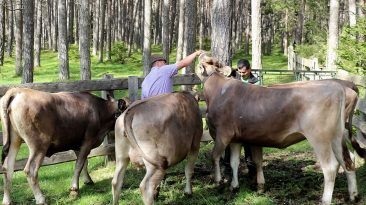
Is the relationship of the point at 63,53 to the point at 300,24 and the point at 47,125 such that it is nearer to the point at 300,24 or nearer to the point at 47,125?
the point at 47,125

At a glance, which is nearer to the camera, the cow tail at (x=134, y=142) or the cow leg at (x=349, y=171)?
the cow tail at (x=134, y=142)

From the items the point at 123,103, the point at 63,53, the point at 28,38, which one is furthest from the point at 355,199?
the point at 63,53

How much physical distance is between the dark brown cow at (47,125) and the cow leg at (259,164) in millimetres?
2146

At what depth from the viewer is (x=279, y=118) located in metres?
6.33

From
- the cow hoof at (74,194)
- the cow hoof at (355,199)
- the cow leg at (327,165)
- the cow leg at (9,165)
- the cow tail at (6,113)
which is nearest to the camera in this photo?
the cow leg at (327,165)

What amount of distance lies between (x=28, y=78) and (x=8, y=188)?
41.4 ft

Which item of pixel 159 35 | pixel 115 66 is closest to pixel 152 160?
pixel 115 66

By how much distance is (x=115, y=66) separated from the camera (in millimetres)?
33875

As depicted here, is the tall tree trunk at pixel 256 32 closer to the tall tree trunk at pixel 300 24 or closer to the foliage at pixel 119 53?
the foliage at pixel 119 53

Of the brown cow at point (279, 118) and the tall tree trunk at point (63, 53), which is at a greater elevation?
the tall tree trunk at point (63, 53)

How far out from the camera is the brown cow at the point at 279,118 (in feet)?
19.8

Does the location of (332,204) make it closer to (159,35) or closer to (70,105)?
(70,105)

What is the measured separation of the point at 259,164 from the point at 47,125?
315 cm

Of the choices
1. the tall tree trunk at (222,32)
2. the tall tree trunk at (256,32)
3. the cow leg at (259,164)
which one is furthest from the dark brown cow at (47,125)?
the tall tree trunk at (256,32)
